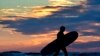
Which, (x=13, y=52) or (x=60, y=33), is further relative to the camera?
(x=13, y=52)

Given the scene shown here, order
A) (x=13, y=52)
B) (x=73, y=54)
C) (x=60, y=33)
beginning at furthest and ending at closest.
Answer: (x=73, y=54) < (x=13, y=52) < (x=60, y=33)

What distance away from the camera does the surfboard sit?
81.3ft

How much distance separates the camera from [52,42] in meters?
26.4

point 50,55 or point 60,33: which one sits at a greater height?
point 60,33

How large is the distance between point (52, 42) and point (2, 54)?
11.1 ft

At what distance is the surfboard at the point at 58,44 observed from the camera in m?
24.8

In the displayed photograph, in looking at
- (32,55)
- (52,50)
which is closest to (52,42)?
(52,50)

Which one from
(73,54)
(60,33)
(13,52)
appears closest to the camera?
(60,33)

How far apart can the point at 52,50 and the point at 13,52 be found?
2.55 meters

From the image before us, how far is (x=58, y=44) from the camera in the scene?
24594mm

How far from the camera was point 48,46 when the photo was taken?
27.0 meters

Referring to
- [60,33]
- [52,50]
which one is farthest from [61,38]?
[52,50]

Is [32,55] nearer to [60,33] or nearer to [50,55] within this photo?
[50,55]

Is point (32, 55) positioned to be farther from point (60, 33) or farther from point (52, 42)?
point (60, 33)
